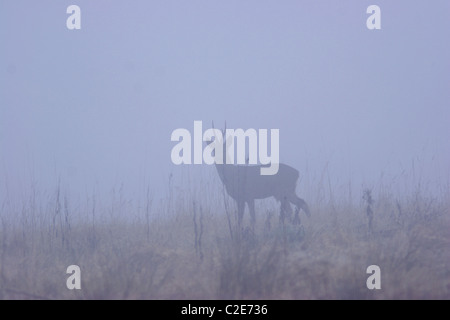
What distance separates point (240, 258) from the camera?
461 centimetres

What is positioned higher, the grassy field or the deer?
the deer

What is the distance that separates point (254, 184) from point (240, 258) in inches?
92.1

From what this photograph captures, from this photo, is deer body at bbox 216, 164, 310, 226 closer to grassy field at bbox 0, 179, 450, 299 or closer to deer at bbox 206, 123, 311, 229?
deer at bbox 206, 123, 311, 229

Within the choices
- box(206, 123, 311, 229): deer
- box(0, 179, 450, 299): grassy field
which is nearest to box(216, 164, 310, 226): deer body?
box(206, 123, 311, 229): deer

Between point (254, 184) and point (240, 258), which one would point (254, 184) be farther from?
point (240, 258)

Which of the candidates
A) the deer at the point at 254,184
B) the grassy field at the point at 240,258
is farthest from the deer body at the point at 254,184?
the grassy field at the point at 240,258

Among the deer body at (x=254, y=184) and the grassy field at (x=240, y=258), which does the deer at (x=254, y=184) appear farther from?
the grassy field at (x=240, y=258)

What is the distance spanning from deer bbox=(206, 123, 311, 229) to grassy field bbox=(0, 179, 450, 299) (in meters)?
0.42

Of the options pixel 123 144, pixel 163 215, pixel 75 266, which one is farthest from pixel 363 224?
pixel 123 144

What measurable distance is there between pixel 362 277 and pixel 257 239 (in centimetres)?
190

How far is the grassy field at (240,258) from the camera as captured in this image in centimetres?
418

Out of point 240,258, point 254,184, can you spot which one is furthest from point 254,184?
point 240,258

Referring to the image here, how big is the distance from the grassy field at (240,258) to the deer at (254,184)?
42 centimetres

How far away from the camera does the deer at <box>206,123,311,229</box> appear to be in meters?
6.61
